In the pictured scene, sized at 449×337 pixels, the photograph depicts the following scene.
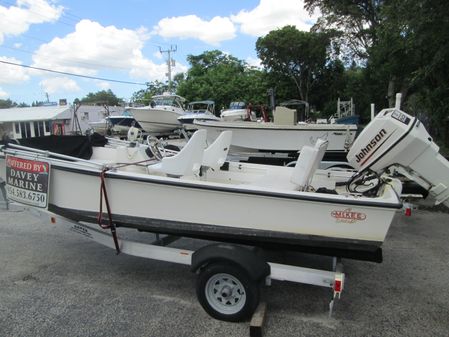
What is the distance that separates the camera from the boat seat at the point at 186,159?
13.7ft

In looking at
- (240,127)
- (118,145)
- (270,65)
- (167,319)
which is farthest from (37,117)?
(167,319)

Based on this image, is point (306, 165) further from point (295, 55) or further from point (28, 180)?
point (295, 55)

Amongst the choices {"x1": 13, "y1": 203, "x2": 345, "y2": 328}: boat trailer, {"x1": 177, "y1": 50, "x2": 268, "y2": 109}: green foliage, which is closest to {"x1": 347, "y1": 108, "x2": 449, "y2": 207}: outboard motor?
{"x1": 13, "y1": 203, "x2": 345, "y2": 328}: boat trailer

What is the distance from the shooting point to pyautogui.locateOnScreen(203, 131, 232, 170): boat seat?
192 inches

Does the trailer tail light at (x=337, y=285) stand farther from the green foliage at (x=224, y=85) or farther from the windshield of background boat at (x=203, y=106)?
the green foliage at (x=224, y=85)

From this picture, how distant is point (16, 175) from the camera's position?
423cm

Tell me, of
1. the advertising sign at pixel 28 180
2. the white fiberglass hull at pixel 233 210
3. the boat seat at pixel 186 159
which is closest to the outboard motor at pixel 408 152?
the white fiberglass hull at pixel 233 210

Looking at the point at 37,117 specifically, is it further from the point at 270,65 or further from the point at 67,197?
the point at 67,197

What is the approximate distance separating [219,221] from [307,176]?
3.23 feet

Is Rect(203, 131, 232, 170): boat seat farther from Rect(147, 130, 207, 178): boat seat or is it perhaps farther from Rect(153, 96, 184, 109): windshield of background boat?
Rect(153, 96, 184, 109): windshield of background boat

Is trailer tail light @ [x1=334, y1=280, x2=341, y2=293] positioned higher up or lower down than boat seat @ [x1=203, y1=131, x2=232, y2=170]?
lower down

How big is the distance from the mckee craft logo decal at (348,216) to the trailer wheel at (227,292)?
0.85m

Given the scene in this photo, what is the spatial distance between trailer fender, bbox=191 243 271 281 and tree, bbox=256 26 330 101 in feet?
97.9

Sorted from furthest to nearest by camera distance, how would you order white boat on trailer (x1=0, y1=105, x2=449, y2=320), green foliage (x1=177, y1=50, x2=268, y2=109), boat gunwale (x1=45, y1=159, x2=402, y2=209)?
green foliage (x1=177, y1=50, x2=268, y2=109) < white boat on trailer (x1=0, y1=105, x2=449, y2=320) < boat gunwale (x1=45, y1=159, x2=402, y2=209)
